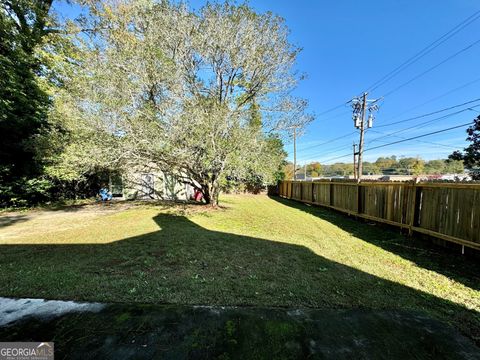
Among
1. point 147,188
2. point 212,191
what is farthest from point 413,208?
point 147,188

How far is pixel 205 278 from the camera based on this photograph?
3.09 m

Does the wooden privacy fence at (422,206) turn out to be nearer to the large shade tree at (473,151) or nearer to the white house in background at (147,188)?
the white house in background at (147,188)

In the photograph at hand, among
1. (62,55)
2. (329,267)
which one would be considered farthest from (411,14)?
(62,55)

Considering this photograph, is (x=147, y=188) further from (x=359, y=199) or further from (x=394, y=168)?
(x=394, y=168)

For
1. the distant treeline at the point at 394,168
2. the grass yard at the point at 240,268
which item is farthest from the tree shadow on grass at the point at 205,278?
the distant treeline at the point at 394,168

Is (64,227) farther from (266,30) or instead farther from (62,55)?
(62,55)

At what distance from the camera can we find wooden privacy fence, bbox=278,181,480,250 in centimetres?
388

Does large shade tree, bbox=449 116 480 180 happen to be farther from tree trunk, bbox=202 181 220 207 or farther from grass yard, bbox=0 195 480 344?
tree trunk, bbox=202 181 220 207

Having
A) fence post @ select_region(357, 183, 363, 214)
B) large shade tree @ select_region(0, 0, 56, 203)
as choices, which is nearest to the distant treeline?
fence post @ select_region(357, 183, 363, 214)

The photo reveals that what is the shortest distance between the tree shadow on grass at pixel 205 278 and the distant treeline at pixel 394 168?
47678 mm

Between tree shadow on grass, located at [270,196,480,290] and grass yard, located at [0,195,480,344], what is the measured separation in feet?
0.07

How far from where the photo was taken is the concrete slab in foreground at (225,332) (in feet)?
5.66

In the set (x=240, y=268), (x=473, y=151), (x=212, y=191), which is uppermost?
(x=473, y=151)

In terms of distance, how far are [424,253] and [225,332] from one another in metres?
4.37
